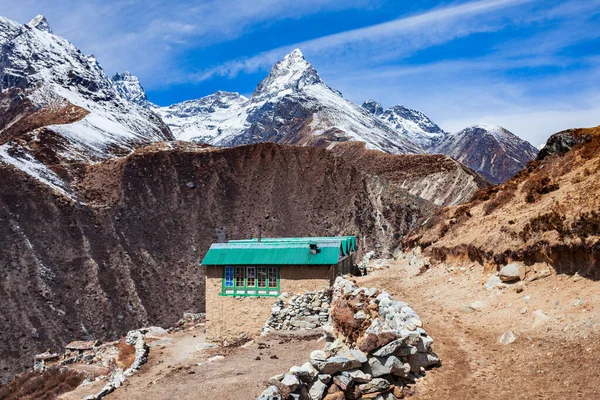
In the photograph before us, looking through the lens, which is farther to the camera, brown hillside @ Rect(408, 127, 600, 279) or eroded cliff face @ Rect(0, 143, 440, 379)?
eroded cliff face @ Rect(0, 143, 440, 379)

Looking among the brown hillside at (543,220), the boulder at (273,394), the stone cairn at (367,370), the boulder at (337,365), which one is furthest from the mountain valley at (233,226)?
the boulder at (273,394)

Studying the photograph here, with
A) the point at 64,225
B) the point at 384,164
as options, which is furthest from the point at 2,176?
the point at 384,164

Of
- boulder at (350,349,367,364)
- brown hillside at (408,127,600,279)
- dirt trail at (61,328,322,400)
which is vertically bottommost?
dirt trail at (61,328,322,400)

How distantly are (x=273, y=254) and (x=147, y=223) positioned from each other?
51134mm

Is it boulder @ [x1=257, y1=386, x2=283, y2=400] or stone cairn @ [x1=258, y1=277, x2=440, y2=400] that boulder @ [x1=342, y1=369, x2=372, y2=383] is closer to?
stone cairn @ [x1=258, y1=277, x2=440, y2=400]

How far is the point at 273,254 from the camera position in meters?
26.6

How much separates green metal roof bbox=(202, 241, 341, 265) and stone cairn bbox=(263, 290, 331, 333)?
208cm

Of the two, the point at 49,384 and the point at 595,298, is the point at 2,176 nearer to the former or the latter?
the point at 49,384

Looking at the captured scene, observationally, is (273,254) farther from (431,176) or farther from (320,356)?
(431,176)

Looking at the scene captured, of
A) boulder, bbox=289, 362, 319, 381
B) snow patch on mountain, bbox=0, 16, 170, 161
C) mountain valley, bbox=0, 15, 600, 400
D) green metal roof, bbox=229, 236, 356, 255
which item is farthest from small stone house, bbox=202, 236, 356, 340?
snow patch on mountain, bbox=0, 16, 170, 161

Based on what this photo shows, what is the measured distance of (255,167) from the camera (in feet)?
292

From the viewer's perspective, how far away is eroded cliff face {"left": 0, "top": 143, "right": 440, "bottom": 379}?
51500mm

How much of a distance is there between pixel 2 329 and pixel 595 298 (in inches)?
2057

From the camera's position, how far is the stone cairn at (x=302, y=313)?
76.4 feet
